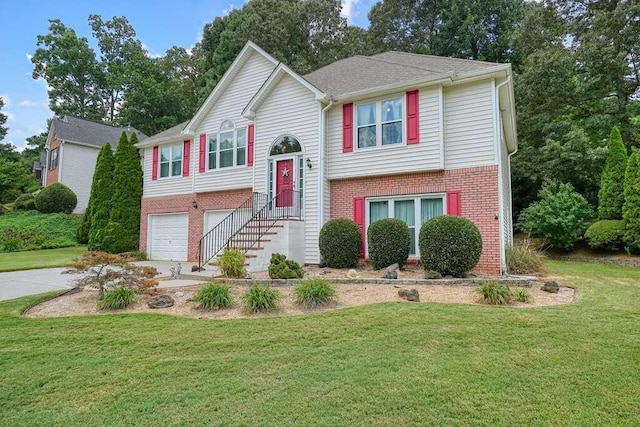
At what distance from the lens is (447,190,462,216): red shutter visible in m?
9.81

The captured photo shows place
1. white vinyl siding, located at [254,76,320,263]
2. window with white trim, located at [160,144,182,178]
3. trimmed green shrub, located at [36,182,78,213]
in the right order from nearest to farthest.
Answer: white vinyl siding, located at [254,76,320,263], window with white trim, located at [160,144,182,178], trimmed green shrub, located at [36,182,78,213]

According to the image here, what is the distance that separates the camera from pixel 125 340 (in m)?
4.77

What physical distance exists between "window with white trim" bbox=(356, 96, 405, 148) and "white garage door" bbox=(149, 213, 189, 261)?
319 inches

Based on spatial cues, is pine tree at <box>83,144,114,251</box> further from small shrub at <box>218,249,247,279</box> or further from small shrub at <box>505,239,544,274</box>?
small shrub at <box>505,239,544,274</box>

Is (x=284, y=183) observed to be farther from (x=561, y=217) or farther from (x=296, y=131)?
(x=561, y=217)

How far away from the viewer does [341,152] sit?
37.7ft

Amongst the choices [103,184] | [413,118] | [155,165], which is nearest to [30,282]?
[155,165]

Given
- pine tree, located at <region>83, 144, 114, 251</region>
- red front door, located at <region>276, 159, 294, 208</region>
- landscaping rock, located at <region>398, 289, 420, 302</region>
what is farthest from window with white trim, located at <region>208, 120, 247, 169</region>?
landscaping rock, located at <region>398, 289, 420, 302</region>

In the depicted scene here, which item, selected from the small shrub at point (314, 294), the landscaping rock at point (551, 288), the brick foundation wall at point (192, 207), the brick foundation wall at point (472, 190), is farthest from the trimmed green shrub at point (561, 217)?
the small shrub at point (314, 294)

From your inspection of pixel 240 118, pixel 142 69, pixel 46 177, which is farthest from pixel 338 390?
pixel 142 69

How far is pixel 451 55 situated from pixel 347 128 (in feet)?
62.8

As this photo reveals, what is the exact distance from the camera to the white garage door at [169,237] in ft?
50.0

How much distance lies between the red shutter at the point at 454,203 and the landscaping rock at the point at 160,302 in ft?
23.0

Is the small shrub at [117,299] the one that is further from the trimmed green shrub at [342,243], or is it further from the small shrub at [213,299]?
the trimmed green shrub at [342,243]
